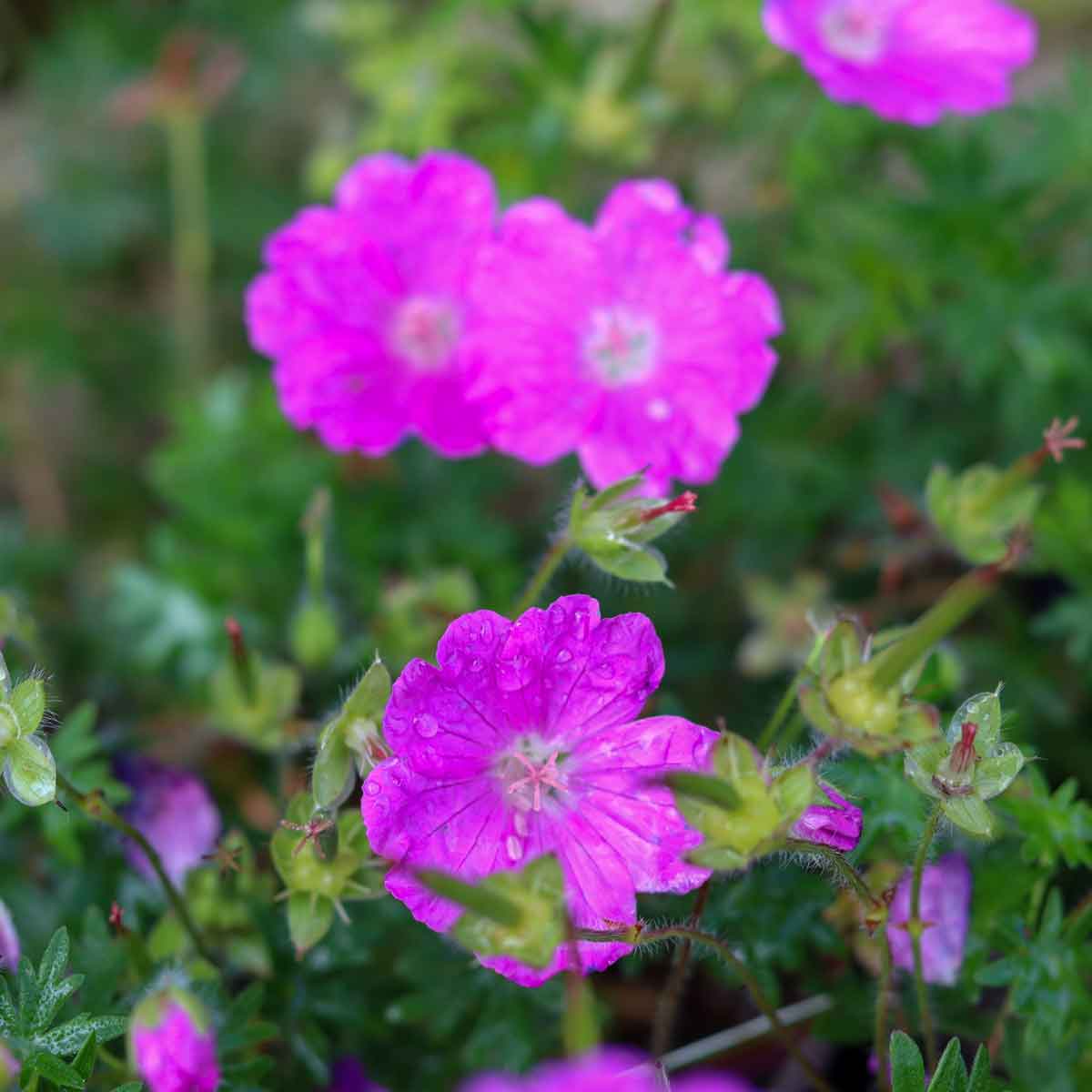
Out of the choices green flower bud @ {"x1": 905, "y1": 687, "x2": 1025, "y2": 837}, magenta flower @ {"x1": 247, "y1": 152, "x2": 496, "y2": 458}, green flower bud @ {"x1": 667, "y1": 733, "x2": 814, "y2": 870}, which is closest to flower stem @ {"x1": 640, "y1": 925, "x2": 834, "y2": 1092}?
green flower bud @ {"x1": 667, "y1": 733, "x2": 814, "y2": 870}

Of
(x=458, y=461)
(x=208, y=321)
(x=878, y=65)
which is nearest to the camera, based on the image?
(x=878, y=65)

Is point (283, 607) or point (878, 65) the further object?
point (283, 607)

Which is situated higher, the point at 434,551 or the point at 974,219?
the point at 974,219

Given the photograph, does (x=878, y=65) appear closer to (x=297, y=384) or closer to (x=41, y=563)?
(x=297, y=384)

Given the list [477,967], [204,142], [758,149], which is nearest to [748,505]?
[758,149]

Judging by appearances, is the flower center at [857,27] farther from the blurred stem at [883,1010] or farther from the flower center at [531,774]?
the blurred stem at [883,1010]

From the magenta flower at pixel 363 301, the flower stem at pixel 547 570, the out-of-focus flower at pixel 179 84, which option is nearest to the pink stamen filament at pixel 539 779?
the flower stem at pixel 547 570

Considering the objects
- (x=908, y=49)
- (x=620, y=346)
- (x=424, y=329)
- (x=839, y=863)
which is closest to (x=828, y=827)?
(x=839, y=863)

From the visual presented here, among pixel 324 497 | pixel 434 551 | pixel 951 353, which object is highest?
pixel 324 497
